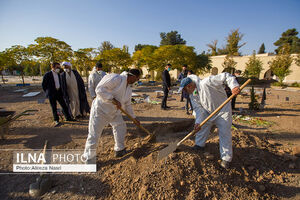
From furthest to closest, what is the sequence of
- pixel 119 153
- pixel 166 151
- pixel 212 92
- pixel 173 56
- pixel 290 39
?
pixel 290 39 → pixel 173 56 → pixel 119 153 → pixel 212 92 → pixel 166 151

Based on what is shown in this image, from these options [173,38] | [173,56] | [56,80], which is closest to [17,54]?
[56,80]

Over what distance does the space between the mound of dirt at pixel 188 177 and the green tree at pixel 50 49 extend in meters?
12.6

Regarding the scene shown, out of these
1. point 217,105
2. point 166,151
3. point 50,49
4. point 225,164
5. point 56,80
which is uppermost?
point 50,49

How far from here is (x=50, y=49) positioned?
12.0 meters

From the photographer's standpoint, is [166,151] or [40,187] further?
[166,151]

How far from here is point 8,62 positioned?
12.6 meters

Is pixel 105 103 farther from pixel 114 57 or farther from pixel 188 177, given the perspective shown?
pixel 114 57

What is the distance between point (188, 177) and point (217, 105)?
4.07 ft

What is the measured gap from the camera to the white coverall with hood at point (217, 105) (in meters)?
2.40

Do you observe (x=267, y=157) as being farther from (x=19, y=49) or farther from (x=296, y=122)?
(x=19, y=49)

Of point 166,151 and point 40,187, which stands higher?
point 166,151

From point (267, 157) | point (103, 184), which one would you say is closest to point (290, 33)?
point (267, 157)

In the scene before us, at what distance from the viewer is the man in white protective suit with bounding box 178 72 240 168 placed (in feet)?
7.88

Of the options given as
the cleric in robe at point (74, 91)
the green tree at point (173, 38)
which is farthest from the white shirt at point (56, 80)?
the green tree at point (173, 38)
